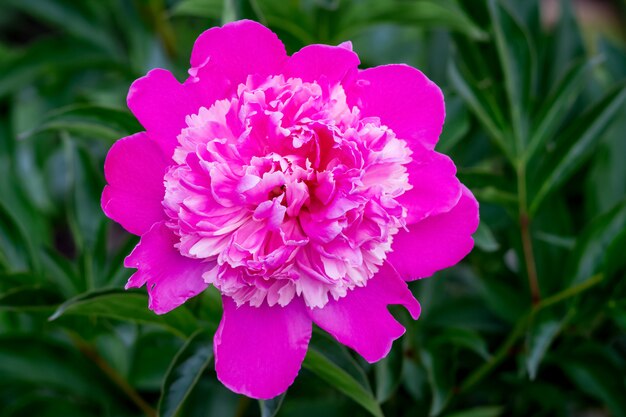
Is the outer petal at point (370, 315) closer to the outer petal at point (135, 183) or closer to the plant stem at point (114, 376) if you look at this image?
the outer petal at point (135, 183)

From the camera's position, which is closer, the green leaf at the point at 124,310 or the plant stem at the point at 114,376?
the green leaf at the point at 124,310

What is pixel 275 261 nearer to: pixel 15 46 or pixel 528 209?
pixel 528 209

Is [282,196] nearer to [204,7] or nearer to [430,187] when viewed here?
[430,187]

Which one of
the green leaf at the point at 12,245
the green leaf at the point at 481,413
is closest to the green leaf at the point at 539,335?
the green leaf at the point at 481,413

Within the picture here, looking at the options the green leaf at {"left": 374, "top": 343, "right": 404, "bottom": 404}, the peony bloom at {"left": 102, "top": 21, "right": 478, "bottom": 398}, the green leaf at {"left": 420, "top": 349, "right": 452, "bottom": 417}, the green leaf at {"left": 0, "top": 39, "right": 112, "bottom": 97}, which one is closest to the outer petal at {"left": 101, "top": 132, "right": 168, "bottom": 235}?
the peony bloom at {"left": 102, "top": 21, "right": 478, "bottom": 398}

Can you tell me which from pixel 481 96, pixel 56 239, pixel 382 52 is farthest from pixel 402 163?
pixel 56 239

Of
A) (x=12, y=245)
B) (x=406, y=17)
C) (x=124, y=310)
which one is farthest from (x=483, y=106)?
(x=12, y=245)

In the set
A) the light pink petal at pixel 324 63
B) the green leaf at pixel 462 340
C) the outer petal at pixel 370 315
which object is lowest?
the green leaf at pixel 462 340
